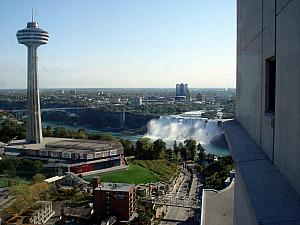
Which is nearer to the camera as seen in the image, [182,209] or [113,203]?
[113,203]

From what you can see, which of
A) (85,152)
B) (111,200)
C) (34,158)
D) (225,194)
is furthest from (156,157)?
(225,194)

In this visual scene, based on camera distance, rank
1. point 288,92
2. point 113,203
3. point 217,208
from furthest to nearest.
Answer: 1. point 113,203
2. point 217,208
3. point 288,92

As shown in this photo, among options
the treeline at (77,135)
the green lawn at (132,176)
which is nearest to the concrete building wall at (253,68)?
the green lawn at (132,176)

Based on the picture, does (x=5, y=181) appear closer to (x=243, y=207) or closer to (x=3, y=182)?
(x=3, y=182)

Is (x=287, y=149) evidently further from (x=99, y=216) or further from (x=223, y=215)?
(x=99, y=216)

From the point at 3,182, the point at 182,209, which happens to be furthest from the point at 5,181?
the point at 182,209

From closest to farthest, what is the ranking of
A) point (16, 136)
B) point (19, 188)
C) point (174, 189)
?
point (19, 188)
point (174, 189)
point (16, 136)

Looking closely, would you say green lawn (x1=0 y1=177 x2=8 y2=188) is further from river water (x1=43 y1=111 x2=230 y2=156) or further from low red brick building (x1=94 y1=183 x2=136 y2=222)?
river water (x1=43 y1=111 x2=230 y2=156)
